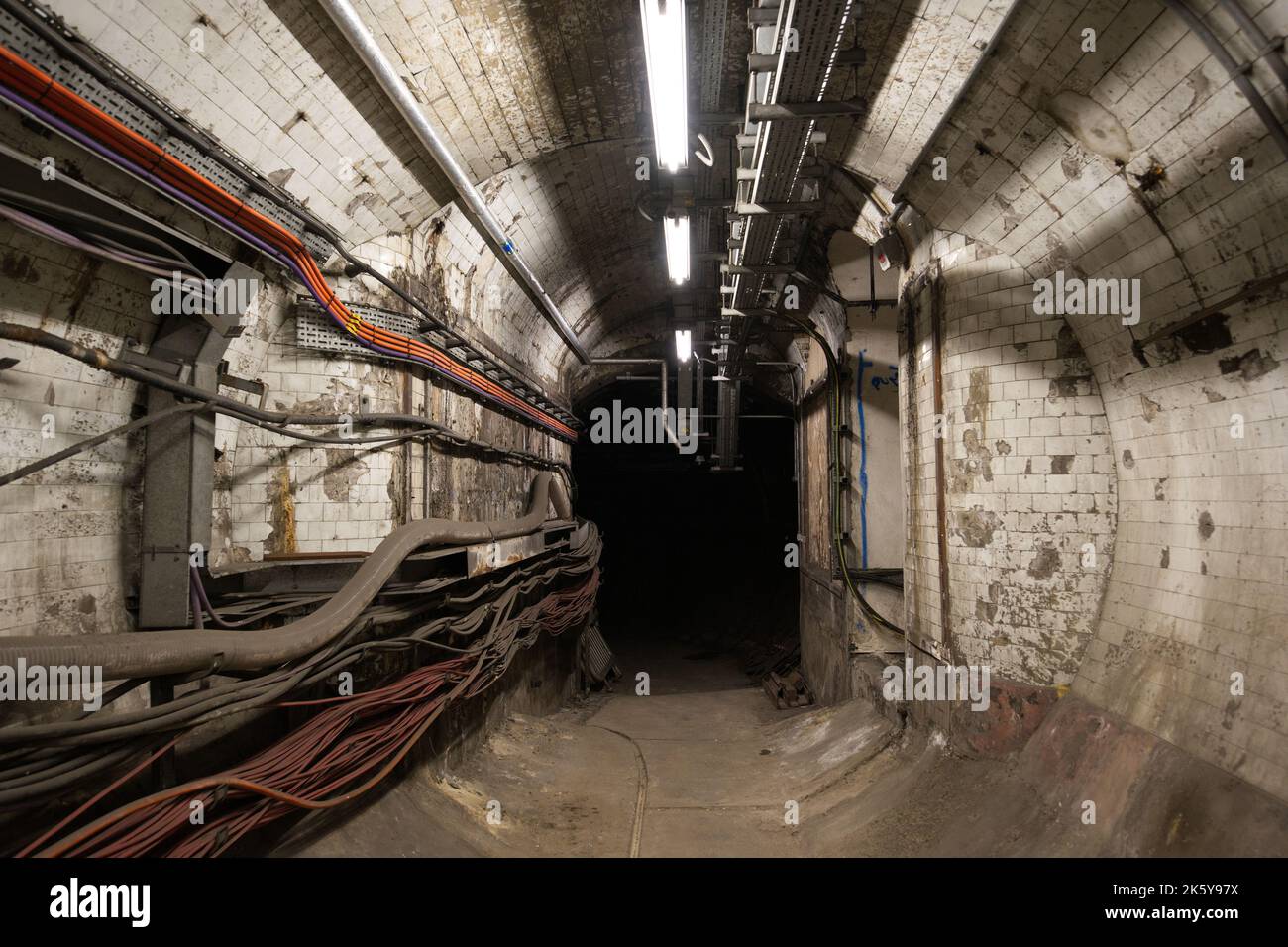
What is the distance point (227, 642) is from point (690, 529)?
1605 cm

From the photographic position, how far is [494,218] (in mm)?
5453

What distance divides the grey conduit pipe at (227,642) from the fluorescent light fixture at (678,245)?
3.30 meters

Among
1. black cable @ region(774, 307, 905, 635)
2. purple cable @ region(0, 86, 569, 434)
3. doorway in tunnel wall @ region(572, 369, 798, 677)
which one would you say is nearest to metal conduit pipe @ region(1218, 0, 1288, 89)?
black cable @ region(774, 307, 905, 635)

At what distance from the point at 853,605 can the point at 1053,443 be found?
3197 mm

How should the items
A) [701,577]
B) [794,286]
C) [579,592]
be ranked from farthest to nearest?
[701,577]
[579,592]
[794,286]

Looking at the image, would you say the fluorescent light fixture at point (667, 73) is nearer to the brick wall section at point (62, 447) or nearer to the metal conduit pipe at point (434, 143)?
the metal conduit pipe at point (434, 143)

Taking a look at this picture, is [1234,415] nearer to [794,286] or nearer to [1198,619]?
[1198,619]

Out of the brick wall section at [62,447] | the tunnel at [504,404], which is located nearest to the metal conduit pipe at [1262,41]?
the tunnel at [504,404]

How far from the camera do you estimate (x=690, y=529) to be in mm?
18438

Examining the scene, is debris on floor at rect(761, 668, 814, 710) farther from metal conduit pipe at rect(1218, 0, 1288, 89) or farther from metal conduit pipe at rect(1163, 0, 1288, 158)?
metal conduit pipe at rect(1218, 0, 1288, 89)

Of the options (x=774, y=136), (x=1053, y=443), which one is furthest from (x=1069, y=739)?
(x=774, y=136)

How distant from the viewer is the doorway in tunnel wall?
15.2 m

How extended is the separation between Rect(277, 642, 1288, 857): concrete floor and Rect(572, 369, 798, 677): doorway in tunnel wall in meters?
8.09

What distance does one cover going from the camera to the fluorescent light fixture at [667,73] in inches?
113
